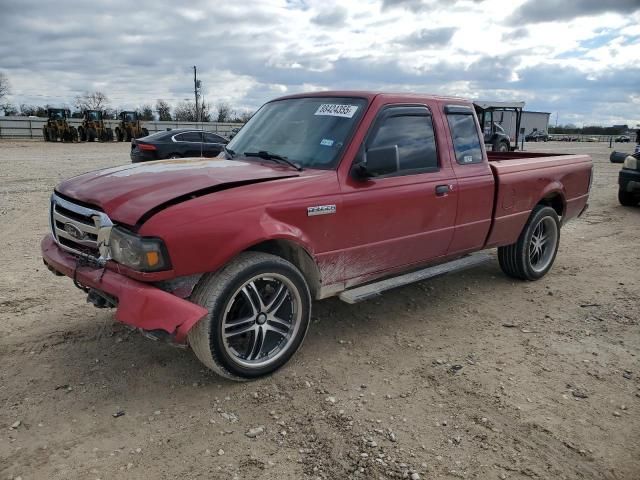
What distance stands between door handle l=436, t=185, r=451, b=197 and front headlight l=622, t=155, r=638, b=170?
7887mm

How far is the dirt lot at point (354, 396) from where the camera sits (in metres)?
2.71

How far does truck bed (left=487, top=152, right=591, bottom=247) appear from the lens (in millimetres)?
5047

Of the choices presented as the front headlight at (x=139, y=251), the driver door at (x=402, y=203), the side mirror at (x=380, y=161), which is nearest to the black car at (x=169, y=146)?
the driver door at (x=402, y=203)

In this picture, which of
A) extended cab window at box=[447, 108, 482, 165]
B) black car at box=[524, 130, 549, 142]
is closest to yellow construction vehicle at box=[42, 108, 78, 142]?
extended cab window at box=[447, 108, 482, 165]

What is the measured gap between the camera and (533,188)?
211 inches

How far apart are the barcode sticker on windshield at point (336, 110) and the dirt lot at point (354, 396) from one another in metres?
1.77

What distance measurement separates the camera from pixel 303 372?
11.9ft

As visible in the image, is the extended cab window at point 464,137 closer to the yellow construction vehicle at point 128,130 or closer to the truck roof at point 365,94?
the truck roof at point 365,94

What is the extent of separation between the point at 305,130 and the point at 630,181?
8.82 metres

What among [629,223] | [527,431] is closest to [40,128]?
[629,223]

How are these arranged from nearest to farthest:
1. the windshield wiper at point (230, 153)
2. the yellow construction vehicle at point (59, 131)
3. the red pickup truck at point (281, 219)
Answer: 1. the red pickup truck at point (281, 219)
2. the windshield wiper at point (230, 153)
3. the yellow construction vehicle at point (59, 131)

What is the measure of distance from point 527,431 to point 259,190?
85.5 inches

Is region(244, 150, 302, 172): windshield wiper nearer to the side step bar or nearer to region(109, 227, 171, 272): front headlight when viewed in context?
the side step bar

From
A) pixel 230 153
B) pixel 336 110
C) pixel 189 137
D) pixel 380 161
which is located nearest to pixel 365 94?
pixel 336 110
